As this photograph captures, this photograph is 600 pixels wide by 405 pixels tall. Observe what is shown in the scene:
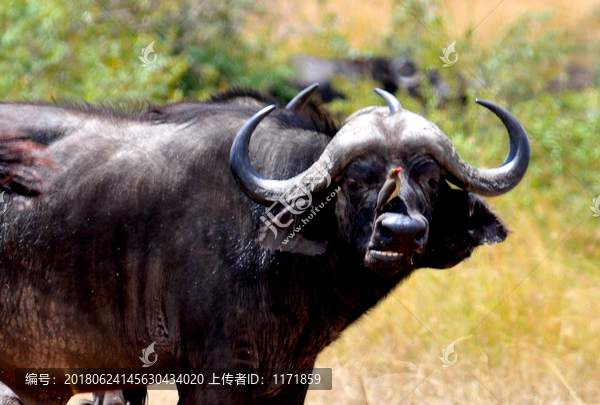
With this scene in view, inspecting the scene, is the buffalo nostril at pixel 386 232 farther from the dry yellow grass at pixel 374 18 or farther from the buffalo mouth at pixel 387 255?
the dry yellow grass at pixel 374 18

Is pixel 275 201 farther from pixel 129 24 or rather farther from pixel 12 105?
pixel 129 24

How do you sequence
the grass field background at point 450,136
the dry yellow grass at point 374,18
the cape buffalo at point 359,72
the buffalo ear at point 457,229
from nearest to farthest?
the buffalo ear at point 457,229
the grass field background at point 450,136
the cape buffalo at point 359,72
the dry yellow grass at point 374,18

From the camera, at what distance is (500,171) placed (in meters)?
4.21

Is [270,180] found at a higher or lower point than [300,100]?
higher

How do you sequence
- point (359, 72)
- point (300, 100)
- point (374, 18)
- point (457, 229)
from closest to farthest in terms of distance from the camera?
point (457, 229) < point (300, 100) < point (359, 72) < point (374, 18)

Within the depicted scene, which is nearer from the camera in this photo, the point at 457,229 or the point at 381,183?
the point at 381,183

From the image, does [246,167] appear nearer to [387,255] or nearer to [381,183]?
[381,183]

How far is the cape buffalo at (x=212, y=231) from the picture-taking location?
400cm

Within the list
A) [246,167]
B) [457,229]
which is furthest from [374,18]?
[246,167]

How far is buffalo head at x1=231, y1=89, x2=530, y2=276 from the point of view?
12.3ft

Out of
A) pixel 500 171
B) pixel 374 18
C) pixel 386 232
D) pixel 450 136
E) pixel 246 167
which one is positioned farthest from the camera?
pixel 374 18

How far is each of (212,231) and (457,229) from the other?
142cm

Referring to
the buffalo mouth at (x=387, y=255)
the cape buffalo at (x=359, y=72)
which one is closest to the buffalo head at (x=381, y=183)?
the buffalo mouth at (x=387, y=255)

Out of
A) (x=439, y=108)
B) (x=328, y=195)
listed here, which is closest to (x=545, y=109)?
(x=439, y=108)
